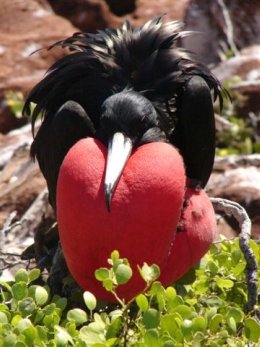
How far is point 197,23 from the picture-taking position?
673 centimetres

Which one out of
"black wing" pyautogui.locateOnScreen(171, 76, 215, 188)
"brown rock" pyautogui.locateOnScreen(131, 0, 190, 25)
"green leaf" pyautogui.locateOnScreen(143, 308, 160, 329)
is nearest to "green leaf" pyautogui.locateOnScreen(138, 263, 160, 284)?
"green leaf" pyautogui.locateOnScreen(143, 308, 160, 329)

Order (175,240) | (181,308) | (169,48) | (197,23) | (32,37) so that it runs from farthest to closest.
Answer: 1. (197,23)
2. (32,37)
3. (169,48)
4. (175,240)
5. (181,308)

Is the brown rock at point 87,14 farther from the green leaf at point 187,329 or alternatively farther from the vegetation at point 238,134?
the green leaf at point 187,329

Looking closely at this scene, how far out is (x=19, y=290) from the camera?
2852 mm

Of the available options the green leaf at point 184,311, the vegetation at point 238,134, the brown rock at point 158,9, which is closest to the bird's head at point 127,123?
the green leaf at point 184,311

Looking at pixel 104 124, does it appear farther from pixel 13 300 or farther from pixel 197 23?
pixel 197 23

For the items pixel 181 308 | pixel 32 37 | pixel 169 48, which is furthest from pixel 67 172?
pixel 32 37

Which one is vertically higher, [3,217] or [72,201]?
[72,201]

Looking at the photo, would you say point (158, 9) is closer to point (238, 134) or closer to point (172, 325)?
point (238, 134)

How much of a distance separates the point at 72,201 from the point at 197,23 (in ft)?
→ 13.1

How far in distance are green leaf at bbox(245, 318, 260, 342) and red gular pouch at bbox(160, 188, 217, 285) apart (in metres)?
0.58

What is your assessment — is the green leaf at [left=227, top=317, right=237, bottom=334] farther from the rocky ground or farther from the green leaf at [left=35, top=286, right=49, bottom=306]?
the rocky ground

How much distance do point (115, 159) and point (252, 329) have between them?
71cm

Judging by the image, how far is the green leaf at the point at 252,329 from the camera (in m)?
2.61
